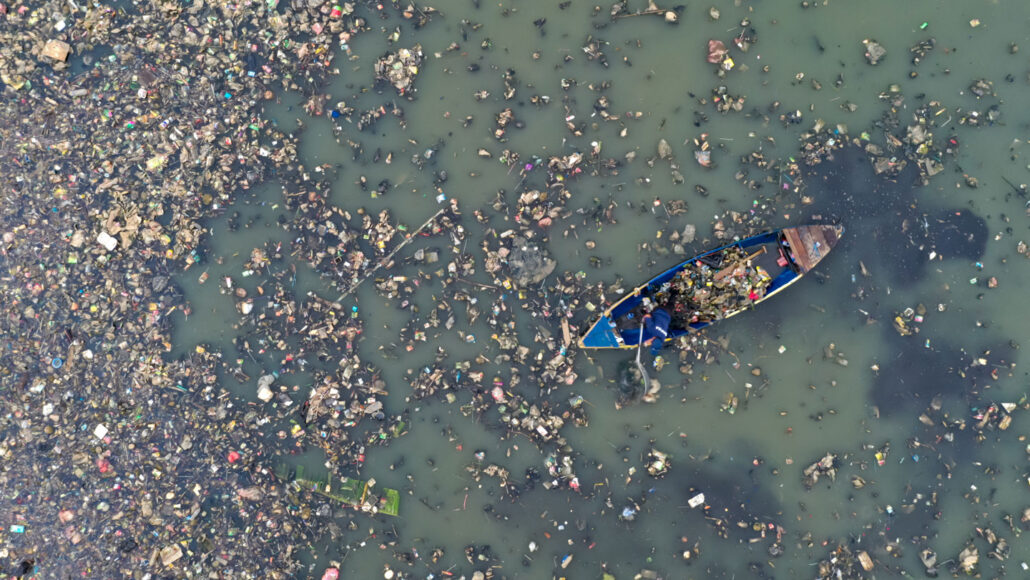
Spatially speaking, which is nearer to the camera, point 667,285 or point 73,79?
point 667,285

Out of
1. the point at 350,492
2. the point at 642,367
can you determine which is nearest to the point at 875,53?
the point at 642,367

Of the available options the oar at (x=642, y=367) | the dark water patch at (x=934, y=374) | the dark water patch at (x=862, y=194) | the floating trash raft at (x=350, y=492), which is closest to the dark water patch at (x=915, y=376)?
the dark water patch at (x=934, y=374)

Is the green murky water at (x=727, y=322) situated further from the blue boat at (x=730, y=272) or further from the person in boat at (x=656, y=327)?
the person in boat at (x=656, y=327)

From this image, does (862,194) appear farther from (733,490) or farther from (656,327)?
(733,490)

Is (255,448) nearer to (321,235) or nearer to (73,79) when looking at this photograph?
(321,235)

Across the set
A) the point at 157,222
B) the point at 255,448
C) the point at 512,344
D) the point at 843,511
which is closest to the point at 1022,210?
the point at 843,511
